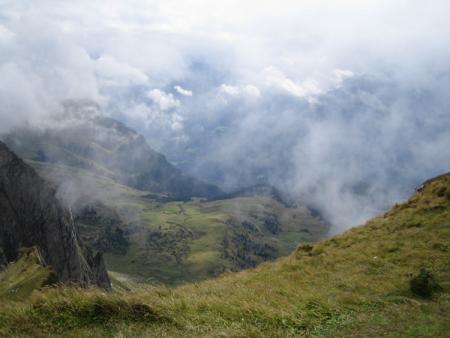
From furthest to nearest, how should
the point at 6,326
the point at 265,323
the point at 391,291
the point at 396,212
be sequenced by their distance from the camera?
the point at 396,212 → the point at 391,291 → the point at 265,323 → the point at 6,326

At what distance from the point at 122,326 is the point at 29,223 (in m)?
208

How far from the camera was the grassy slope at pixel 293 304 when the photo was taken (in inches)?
547

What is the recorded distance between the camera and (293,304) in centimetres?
1777

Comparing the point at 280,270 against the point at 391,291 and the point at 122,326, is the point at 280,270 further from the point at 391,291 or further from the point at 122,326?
the point at 122,326

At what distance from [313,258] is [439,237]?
30.8 feet

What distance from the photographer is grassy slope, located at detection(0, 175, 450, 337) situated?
13.9 m

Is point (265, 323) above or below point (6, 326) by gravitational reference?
above

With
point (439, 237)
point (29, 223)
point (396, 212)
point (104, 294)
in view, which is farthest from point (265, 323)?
point (29, 223)

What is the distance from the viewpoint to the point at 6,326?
43.0ft

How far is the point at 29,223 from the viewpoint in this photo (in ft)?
651

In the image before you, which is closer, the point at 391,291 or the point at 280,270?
the point at 391,291

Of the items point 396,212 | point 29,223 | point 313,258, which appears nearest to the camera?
point 313,258

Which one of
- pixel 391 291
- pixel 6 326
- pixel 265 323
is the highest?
pixel 391 291

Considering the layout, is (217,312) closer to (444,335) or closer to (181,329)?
(181,329)
